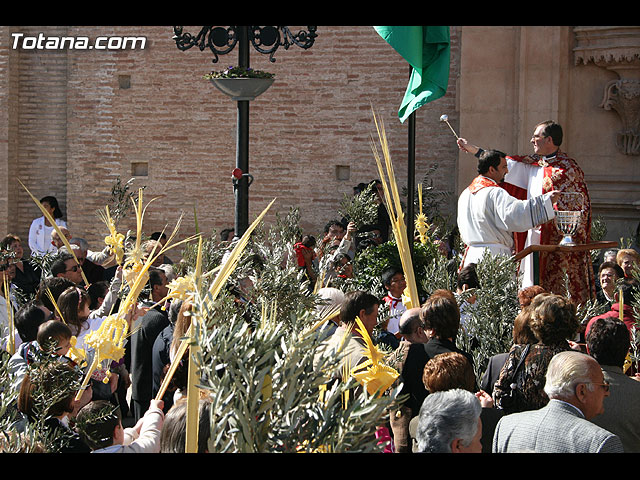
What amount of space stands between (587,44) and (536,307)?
8557 mm

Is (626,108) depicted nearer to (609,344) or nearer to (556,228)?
(556,228)

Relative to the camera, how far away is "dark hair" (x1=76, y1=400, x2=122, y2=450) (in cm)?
366

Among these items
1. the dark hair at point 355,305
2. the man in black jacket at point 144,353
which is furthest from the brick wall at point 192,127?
the dark hair at point 355,305

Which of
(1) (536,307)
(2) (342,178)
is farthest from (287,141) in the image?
(1) (536,307)

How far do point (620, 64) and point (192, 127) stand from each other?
5958 millimetres

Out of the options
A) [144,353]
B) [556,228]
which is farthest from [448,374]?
[556,228]

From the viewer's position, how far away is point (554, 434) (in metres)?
3.35

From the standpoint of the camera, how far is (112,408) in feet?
12.2

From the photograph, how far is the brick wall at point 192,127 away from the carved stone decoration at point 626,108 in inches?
82.9

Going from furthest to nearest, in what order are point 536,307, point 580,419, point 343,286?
point 343,286 → point 536,307 → point 580,419

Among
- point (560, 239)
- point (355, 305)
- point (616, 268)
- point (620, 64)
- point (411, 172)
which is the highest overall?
point (620, 64)

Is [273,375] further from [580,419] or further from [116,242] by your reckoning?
[116,242]

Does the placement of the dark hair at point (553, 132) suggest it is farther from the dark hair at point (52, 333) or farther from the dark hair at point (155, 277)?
the dark hair at point (52, 333)

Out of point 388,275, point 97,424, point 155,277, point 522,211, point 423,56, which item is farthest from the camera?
point 522,211
